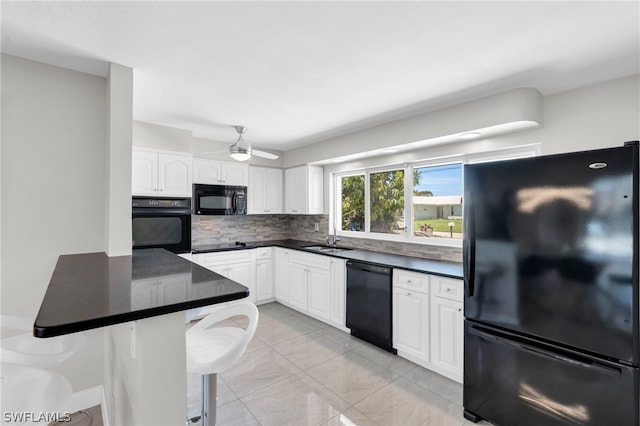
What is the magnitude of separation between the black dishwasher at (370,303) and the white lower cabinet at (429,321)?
9cm

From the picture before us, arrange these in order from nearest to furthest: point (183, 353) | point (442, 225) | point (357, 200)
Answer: point (183, 353)
point (442, 225)
point (357, 200)

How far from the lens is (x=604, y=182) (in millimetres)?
1590

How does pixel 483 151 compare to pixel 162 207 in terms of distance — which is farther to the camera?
pixel 162 207

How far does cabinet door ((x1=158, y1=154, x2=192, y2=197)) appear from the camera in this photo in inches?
140

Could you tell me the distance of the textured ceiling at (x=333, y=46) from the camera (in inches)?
59.9

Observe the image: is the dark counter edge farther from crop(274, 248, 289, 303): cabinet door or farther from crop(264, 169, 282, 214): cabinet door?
crop(264, 169, 282, 214): cabinet door

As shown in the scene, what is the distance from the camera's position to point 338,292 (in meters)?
3.63

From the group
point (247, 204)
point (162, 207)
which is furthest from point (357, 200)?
point (162, 207)

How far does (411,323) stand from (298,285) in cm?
181

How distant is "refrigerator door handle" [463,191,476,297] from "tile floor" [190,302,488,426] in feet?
3.13

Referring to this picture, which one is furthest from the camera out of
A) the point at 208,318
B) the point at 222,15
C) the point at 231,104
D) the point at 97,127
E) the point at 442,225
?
the point at 442,225

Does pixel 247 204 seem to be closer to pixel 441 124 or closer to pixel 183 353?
pixel 441 124

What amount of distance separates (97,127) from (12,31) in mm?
705

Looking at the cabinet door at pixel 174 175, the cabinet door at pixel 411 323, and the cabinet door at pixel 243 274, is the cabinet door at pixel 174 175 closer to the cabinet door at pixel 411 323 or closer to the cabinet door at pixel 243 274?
the cabinet door at pixel 243 274
